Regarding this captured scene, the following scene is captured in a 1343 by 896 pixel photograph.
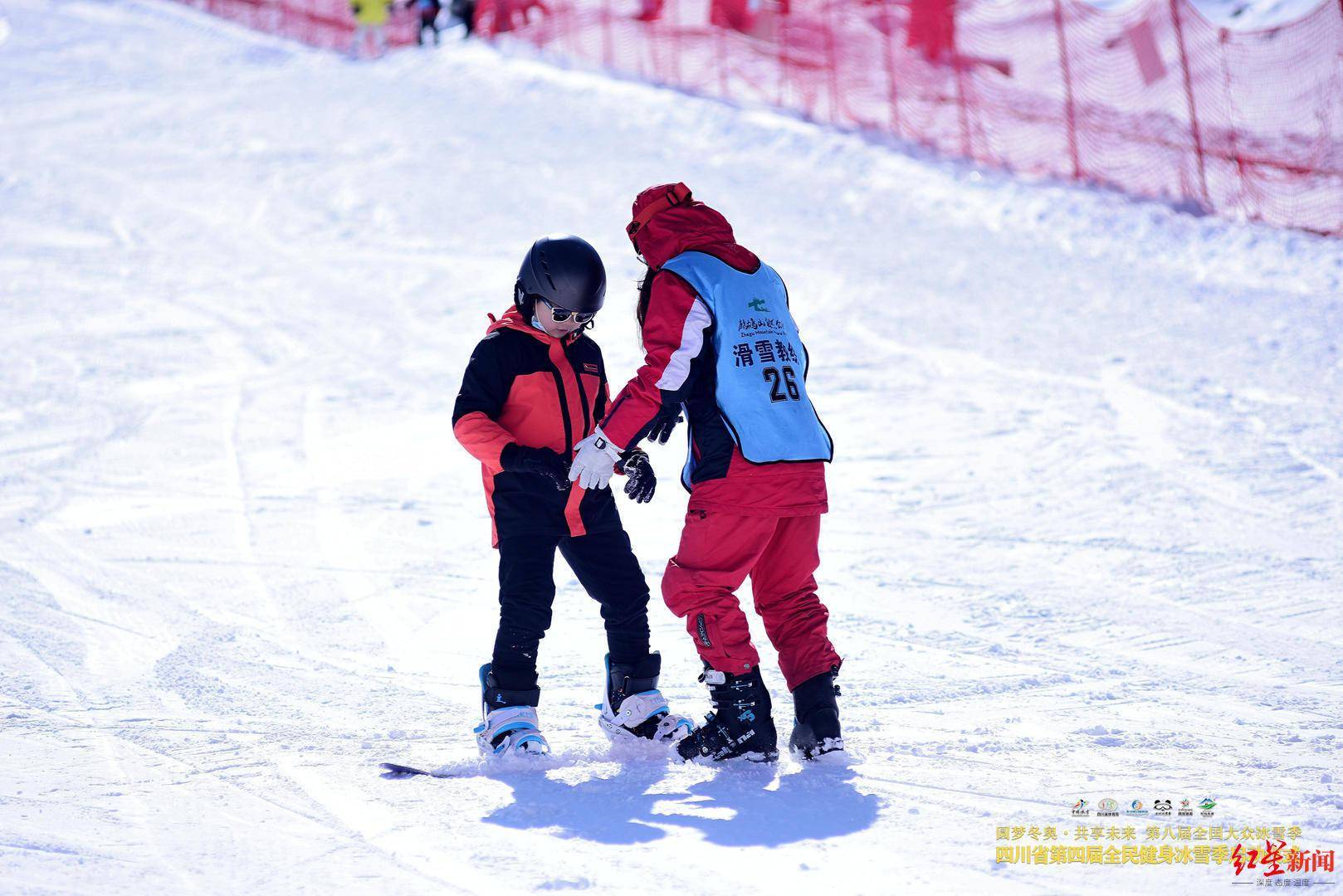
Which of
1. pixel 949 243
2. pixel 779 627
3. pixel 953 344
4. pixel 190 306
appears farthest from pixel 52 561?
pixel 949 243

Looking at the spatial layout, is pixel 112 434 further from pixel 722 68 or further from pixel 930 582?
pixel 722 68

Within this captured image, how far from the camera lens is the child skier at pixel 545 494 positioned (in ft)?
13.4

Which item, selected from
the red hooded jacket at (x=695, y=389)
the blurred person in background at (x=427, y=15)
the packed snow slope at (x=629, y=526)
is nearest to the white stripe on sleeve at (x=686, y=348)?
the red hooded jacket at (x=695, y=389)

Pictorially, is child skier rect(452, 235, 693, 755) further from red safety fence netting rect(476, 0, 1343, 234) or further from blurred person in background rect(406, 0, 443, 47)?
blurred person in background rect(406, 0, 443, 47)

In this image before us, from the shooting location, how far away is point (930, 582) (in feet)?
19.1

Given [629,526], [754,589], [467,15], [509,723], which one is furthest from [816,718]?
[467,15]

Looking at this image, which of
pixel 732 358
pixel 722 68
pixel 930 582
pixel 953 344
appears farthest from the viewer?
pixel 722 68

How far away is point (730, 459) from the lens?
4.02 meters

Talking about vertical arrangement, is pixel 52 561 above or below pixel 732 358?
below

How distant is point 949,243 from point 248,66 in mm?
14367

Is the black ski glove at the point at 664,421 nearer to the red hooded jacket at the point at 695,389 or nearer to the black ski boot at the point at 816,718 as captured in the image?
the red hooded jacket at the point at 695,389

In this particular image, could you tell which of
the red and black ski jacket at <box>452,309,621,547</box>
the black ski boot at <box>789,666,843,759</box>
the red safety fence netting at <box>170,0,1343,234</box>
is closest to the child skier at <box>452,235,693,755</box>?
the red and black ski jacket at <box>452,309,621,547</box>

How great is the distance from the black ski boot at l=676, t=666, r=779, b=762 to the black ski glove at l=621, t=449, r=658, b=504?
1.96ft

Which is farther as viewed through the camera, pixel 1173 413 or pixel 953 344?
pixel 953 344
